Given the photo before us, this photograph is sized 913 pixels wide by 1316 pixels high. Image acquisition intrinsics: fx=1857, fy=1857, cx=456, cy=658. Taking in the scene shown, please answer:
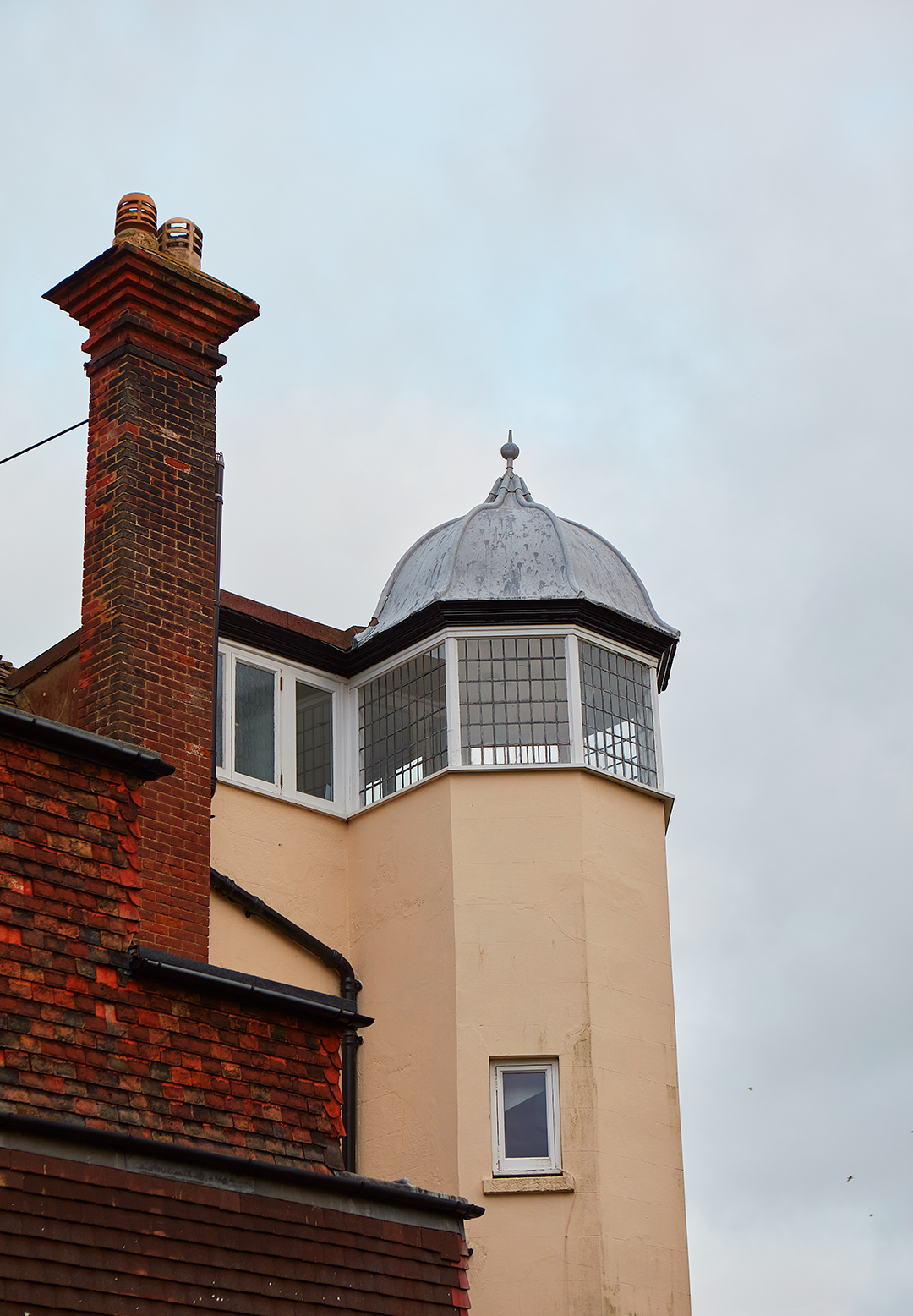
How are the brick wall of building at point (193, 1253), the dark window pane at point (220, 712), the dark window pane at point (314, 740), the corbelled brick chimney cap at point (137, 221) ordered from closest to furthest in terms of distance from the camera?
the brick wall of building at point (193, 1253) → the corbelled brick chimney cap at point (137, 221) → the dark window pane at point (220, 712) → the dark window pane at point (314, 740)

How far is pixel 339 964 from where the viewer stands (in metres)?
17.4

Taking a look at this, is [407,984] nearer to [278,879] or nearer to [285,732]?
[278,879]

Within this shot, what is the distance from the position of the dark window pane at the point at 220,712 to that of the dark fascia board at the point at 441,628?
35cm

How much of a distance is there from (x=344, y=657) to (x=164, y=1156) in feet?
30.7

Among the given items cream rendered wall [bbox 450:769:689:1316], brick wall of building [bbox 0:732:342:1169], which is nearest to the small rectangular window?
cream rendered wall [bbox 450:769:689:1316]

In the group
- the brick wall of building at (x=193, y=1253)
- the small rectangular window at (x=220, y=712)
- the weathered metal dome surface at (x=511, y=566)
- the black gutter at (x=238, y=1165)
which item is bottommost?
the brick wall of building at (x=193, y=1253)

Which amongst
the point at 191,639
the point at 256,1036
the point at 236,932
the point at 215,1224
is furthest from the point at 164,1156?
the point at 236,932

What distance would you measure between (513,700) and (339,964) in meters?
2.99

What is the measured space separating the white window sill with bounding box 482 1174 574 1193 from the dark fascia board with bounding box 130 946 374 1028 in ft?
16.6

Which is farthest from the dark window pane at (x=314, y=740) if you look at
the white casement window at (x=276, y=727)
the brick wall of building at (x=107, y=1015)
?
the brick wall of building at (x=107, y=1015)

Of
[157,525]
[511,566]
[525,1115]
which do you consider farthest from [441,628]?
[157,525]

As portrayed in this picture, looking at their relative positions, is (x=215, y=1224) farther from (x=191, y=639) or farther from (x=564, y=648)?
(x=564, y=648)

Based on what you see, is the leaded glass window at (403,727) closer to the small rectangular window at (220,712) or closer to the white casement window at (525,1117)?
the small rectangular window at (220,712)

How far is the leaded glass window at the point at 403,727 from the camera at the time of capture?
703 inches
